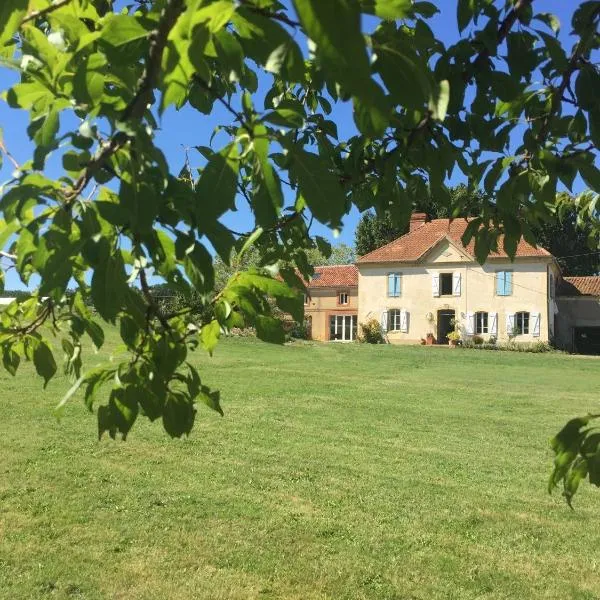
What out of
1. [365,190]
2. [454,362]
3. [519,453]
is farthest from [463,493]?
[454,362]

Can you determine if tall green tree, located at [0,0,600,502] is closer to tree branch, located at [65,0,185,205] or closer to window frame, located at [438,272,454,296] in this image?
tree branch, located at [65,0,185,205]

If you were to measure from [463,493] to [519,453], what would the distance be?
7.13ft

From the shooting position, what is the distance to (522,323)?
96.4 feet

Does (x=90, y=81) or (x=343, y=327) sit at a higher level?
(x=90, y=81)

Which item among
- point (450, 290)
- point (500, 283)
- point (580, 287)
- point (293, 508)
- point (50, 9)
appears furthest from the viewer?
point (580, 287)

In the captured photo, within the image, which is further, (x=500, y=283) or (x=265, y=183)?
(x=500, y=283)

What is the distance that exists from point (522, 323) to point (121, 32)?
30.4m

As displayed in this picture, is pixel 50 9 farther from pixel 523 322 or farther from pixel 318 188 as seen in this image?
pixel 523 322

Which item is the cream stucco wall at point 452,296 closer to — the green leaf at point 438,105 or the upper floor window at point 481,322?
the upper floor window at point 481,322

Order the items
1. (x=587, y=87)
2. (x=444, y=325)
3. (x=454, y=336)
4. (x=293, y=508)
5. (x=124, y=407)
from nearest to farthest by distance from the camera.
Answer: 1. (x=124, y=407)
2. (x=587, y=87)
3. (x=293, y=508)
4. (x=454, y=336)
5. (x=444, y=325)

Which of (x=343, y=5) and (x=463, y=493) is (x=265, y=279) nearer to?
(x=343, y=5)

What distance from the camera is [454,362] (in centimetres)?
2122

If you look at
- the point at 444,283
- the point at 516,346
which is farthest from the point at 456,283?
the point at 516,346

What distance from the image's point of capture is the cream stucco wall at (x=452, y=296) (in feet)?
95.6
